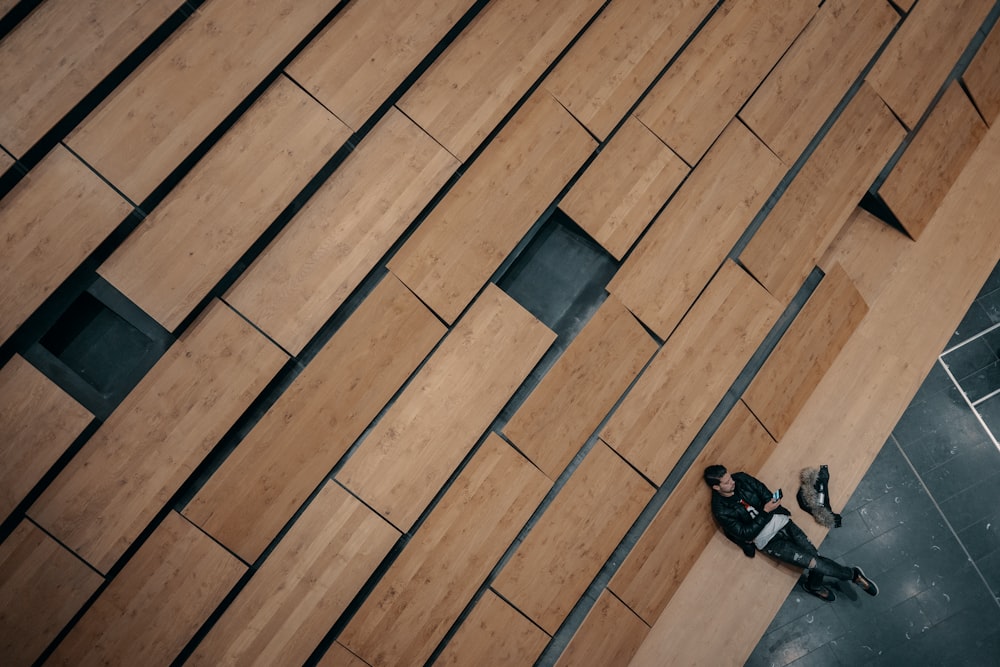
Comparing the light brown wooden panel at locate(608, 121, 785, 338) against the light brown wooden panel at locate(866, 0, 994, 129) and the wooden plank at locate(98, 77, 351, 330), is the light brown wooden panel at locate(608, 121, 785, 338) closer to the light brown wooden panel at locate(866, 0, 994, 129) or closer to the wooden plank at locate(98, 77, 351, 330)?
the light brown wooden panel at locate(866, 0, 994, 129)

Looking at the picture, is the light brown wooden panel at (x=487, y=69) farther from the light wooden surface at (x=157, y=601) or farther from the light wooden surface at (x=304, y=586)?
the light wooden surface at (x=157, y=601)

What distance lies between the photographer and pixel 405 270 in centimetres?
341

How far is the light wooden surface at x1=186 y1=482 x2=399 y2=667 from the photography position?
320 centimetres

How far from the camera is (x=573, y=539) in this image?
3588 millimetres

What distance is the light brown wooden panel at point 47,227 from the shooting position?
9.84 ft

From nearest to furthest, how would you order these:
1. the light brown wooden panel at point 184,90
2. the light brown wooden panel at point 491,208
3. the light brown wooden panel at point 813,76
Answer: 1. the light brown wooden panel at point 184,90
2. the light brown wooden panel at point 491,208
3. the light brown wooden panel at point 813,76

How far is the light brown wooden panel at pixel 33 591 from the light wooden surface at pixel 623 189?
284 cm

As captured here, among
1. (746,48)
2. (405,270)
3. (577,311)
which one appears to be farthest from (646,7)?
(405,270)

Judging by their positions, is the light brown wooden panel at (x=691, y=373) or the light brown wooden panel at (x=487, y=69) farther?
the light brown wooden panel at (x=691, y=373)

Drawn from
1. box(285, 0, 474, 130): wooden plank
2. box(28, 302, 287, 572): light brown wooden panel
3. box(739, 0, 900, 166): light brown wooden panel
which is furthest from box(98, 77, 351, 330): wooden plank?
box(739, 0, 900, 166): light brown wooden panel

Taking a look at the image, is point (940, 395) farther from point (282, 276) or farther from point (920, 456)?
point (282, 276)

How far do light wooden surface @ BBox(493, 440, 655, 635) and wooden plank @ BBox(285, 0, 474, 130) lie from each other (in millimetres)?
2109

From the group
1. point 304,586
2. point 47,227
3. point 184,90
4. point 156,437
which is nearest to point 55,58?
point 184,90

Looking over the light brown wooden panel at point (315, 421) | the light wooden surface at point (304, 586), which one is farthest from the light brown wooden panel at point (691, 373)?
the light wooden surface at point (304, 586)
